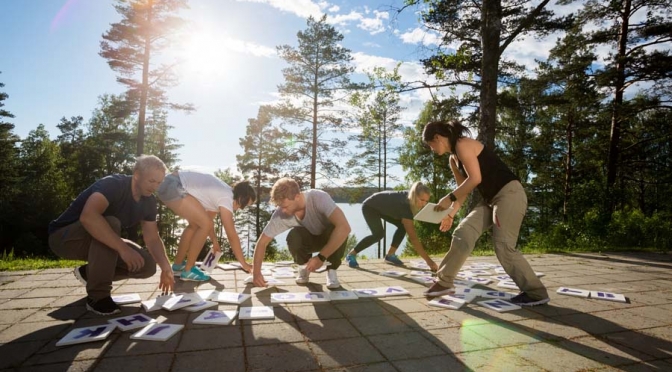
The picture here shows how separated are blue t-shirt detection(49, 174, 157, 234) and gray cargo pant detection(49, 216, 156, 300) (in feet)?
0.28

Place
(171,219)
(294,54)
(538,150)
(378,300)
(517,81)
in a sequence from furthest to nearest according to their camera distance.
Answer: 1. (171,219)
2. (538,150)
3. (294,54)
4. (517,81)
5. (378,300)

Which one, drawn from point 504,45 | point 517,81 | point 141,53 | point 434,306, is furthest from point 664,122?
point 141,53

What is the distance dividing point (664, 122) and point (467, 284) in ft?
65.5

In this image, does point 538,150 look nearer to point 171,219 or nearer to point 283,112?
point 283,112

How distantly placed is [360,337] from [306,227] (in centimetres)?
187

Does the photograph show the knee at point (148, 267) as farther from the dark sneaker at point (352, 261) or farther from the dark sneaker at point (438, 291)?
the dark sneaker at point (352, 261)

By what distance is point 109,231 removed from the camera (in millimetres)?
2805

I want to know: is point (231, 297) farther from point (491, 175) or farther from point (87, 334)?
point (491, 175)

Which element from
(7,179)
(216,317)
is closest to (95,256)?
(216,317)

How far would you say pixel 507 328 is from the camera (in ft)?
8.84

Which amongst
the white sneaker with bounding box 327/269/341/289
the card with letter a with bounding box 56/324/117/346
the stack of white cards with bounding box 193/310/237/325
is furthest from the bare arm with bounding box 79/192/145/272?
the white sneaker with bounding box 327/269/341/289

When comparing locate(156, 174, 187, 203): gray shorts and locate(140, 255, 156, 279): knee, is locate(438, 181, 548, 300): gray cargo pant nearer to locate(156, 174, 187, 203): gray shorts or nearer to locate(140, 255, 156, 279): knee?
locate(140, 255, 156, 279): knee

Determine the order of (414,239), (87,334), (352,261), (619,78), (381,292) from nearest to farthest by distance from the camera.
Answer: (87,334) < (381,292) < (414,239) < (352,261) < (619,78)

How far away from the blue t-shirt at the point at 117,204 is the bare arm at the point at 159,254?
109mm
